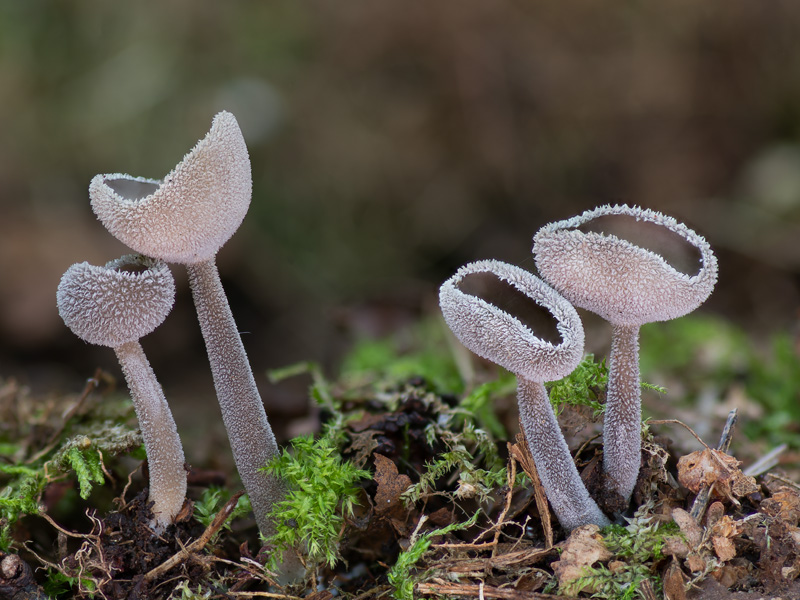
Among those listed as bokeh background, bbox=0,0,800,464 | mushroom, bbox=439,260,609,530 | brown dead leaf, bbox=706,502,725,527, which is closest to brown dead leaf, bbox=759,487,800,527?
brown dead leaf, bbox=706,502,725,527

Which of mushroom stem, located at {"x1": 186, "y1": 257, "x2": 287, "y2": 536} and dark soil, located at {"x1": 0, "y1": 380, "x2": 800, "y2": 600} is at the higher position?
mushroom stem, located at {"x1": 186, "y1": 257, "x2": 287, "y2": 536}

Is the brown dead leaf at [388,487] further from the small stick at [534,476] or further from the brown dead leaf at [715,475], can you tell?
the brown dead leaf at [715,475]

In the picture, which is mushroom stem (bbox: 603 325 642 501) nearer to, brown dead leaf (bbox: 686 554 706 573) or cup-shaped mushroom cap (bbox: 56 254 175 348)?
brown dead leaf (bbox: 686 554 706 573)

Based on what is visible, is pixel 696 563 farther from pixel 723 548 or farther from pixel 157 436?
pixel 157 436

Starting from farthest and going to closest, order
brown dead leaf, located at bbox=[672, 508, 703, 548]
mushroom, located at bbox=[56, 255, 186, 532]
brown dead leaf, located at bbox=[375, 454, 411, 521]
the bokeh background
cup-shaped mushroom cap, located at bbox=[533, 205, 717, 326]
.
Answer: the bokeh background
brown dead leaf, located at bbox=[375, 454, 411, 521]
brown dead leaf, located at bbox=[672, 508, 703, 548]
mushroom, located at bbox=[56, 255, 186, 532]
cup-shaped mushroom cap, located at bbox=[533, 205, 717, 326]

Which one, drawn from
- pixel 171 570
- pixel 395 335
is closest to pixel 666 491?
pixel 171 570

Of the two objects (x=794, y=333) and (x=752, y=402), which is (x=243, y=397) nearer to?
(x=752, y=402)
